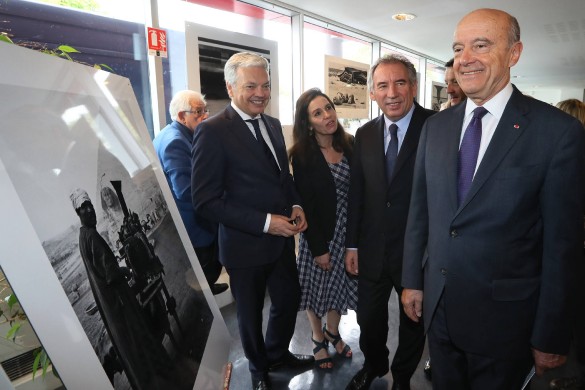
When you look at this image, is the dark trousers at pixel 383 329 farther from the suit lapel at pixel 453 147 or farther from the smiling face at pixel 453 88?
the smiling face at pixel 453 88

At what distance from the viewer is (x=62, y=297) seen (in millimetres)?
589

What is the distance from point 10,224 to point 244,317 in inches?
57.3

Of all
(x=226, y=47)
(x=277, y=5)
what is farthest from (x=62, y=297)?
(x=277, y=5)

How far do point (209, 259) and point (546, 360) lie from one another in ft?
7.03

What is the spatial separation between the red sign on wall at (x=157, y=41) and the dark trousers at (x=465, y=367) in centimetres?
273

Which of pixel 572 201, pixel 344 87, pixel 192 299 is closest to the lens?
pixel 572 201

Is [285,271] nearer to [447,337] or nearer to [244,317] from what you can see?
[244,317]

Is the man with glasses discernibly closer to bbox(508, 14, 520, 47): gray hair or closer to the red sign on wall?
the red sign on wall

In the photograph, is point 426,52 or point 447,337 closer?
point 447,337

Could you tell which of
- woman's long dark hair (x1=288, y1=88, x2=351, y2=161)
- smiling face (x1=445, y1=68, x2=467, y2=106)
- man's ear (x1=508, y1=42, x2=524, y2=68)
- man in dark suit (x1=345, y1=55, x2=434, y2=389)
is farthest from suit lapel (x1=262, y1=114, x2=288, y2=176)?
smiling face (x1=445, y1=68, x2=467, y2=106)

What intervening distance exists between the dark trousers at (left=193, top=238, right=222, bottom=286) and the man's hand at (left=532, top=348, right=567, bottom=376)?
2.07 metres

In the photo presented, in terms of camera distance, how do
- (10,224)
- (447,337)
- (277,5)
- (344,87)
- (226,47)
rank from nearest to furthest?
(10,224), (447,337), (226,47), (277,5), (344,87)

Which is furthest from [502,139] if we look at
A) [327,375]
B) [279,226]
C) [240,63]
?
[327,375]

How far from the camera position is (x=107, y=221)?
0.81 meters
